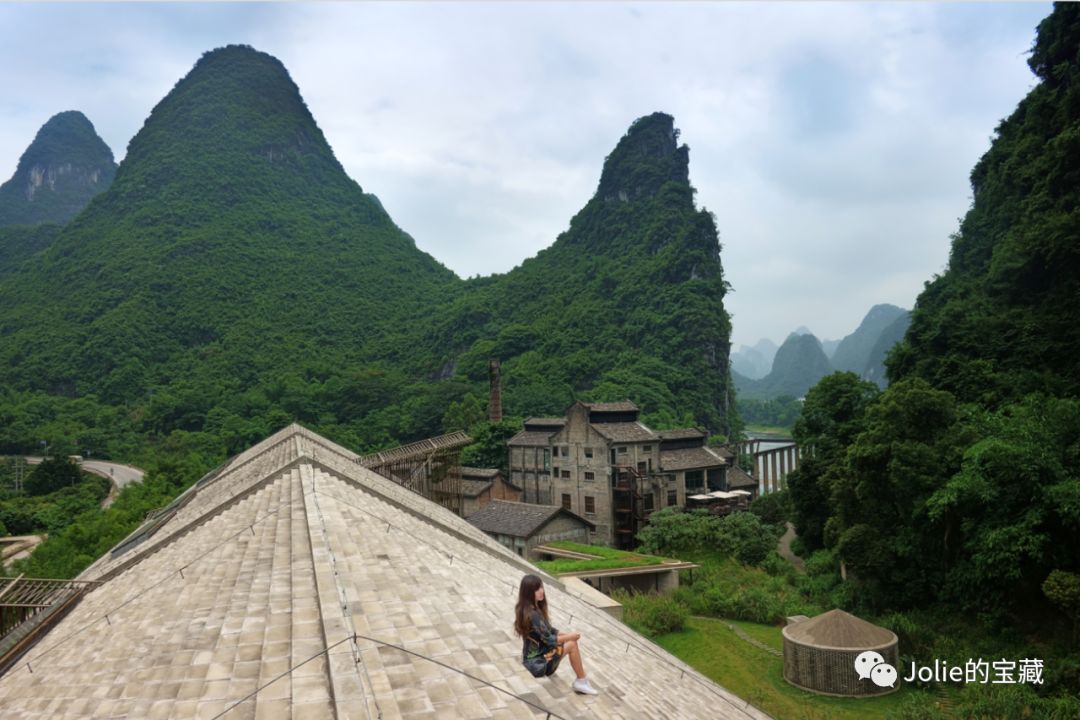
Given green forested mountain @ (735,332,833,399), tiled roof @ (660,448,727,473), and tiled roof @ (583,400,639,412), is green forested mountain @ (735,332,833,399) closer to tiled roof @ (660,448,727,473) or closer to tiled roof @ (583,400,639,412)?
tiled roof @ (660,448,727,473)

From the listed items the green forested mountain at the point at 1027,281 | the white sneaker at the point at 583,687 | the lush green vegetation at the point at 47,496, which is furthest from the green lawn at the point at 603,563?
the lush green vegetation at the point at 47,496

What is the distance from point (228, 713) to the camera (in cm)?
377

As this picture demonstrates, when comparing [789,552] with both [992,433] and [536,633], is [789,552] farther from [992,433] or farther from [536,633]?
[536,633]

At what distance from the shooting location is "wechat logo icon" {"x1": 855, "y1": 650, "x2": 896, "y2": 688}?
46.3 feet

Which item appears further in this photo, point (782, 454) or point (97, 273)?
point (97, 273)

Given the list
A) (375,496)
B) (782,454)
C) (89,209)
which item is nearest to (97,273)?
(89,209)

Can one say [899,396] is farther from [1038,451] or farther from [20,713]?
[20,713]

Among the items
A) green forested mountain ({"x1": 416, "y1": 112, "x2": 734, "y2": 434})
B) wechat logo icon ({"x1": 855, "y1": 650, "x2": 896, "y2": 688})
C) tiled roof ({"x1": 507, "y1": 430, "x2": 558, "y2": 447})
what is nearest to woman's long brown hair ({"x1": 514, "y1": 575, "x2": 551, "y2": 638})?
wechat logo icon ({"x1": 855, "y1": 650, "x2": 896, "y2": 688})

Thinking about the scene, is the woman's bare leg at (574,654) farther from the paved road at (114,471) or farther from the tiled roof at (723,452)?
the paved road at (114,471)

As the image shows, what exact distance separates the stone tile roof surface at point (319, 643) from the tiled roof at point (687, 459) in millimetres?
26226

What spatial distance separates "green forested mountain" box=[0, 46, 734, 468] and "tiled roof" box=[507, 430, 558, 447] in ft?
40.8

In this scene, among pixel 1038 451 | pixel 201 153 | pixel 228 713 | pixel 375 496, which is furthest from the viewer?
pixel 201 153

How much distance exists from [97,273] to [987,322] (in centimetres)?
8267

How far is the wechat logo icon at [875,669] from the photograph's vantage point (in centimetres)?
1411
